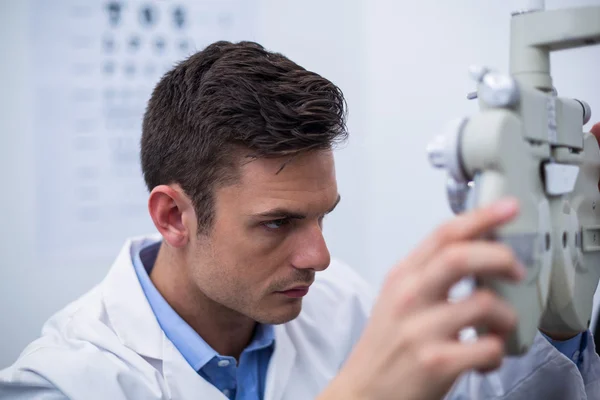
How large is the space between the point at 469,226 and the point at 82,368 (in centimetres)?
70

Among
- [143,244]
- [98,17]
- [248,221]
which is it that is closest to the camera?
[248,221]

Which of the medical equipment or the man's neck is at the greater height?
the medical equipment

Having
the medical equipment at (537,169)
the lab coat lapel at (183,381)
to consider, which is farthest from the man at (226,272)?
the medical equipment at (537,169)

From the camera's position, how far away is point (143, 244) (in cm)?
119

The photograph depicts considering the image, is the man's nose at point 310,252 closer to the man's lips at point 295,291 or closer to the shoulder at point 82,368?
the man's lips at point 295,291

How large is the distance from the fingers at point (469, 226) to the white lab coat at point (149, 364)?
1.41ft

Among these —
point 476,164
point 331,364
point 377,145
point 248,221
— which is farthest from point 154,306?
point 377,145

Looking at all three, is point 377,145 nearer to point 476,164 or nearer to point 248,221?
point 248,221

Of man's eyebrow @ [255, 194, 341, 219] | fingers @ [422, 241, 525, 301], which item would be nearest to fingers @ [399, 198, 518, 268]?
fingers @ [422, 241, 525, 301]

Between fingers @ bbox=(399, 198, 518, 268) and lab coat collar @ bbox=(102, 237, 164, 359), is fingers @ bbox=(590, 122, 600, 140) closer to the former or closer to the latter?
fingers @ bbox=(399, 198, 518, 268)

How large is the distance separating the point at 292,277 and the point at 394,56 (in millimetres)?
871

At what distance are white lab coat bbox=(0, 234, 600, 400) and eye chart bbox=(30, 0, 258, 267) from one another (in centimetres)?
46

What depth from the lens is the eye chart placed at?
1.45 metres

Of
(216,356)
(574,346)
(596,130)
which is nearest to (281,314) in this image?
(216,356)
